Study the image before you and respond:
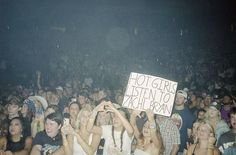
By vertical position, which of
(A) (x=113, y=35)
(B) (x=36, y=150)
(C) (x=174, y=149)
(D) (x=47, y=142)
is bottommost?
(C) (x=174, y=149)

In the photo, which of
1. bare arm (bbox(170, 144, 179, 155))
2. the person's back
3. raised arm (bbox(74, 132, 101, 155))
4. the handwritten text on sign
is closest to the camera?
raised arm (bbox(74, 132, 101, 155))

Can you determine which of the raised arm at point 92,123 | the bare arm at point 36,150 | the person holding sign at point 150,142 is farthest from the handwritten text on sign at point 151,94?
the bare arm at point 36,150

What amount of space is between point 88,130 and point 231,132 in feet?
Result: 7.54

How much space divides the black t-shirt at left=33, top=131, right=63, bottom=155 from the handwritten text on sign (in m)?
1.31

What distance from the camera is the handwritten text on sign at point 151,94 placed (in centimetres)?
597

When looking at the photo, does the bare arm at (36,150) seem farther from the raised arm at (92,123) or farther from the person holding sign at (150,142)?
the person holding sign at (150,142)

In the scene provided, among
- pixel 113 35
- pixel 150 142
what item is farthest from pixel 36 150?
pixel 113 35

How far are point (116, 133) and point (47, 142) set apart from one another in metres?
1.09

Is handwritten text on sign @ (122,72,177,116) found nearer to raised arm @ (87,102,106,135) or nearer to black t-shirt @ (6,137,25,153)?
raised arm @ (87,102,106,135)

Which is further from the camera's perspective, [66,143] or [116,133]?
[116,133]

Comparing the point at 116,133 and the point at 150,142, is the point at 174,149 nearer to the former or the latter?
the point at 150,142

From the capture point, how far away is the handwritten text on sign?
597 cm

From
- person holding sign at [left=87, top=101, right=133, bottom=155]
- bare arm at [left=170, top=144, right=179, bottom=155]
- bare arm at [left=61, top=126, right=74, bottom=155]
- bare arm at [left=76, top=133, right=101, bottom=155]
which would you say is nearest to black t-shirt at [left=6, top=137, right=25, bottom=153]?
bare arm at [left=61, top=126, right=74, bottom=155]

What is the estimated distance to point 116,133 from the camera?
5.78 m
